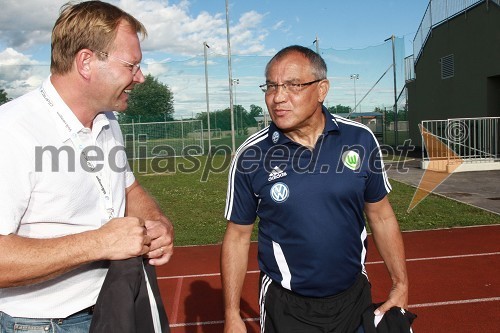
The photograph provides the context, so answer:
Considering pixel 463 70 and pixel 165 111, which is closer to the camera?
pixel 463 70

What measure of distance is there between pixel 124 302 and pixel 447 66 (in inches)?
1076

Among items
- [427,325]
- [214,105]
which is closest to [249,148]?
[427,325]

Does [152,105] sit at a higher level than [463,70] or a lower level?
lower

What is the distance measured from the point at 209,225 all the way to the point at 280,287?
791cm

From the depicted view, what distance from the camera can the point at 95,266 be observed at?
6.91ft

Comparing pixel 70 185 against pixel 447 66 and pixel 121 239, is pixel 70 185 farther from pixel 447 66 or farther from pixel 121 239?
pixel 447 66

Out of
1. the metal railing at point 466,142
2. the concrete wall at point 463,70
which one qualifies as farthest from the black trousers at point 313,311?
the concrete wall at point 463,70

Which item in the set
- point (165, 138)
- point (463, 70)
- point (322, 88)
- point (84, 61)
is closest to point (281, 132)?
point (322, 88)

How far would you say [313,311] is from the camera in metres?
2.65

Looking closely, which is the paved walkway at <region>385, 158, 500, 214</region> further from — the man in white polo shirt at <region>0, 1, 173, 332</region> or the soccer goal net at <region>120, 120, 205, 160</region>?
the soccer goal net at <region>120, 120, 205, 160</region>

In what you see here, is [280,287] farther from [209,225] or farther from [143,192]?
[209,225]

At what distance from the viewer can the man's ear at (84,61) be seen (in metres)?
2.03

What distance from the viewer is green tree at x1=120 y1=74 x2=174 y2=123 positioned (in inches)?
1206

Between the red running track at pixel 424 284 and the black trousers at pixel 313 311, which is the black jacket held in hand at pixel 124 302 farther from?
the red running track at pixel 424 284
